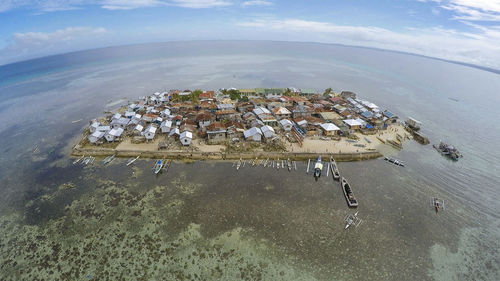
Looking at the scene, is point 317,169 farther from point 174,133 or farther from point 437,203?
point 174,133

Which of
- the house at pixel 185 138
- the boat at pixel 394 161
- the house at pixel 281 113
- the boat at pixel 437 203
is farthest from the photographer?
the house at pixel 281 113

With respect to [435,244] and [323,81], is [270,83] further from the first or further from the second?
[435,244]

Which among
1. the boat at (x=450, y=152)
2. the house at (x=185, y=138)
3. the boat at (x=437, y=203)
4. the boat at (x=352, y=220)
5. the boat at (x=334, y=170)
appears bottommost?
the boat at (x=437, y=203)

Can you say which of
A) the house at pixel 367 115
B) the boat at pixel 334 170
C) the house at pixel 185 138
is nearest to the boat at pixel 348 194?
the boat at pixel 334 170

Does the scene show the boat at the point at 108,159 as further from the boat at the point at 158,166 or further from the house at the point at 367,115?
the house at the point at 367,115

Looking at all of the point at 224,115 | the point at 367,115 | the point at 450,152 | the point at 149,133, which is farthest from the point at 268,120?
the point at 450,152

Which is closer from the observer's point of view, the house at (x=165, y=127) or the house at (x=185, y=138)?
the house at (x=185, y=138)
